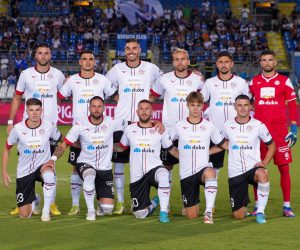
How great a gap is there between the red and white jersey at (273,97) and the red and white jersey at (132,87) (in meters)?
1.45

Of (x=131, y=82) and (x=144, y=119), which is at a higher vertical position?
(x=131, y=82)

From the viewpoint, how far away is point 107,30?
34531 millimetres

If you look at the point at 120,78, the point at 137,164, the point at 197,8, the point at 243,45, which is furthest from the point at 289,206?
the point at 197,8

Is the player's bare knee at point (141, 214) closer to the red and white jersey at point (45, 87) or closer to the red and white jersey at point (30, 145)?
the red and white jersey at point (30, 145)

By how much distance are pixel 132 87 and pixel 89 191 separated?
5.44 feet

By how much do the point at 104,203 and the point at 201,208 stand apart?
137 cm

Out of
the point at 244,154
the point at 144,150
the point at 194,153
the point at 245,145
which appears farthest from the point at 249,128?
the point at 144,150

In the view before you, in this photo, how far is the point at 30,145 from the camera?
11055mm

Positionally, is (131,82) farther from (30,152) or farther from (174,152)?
(30,152)

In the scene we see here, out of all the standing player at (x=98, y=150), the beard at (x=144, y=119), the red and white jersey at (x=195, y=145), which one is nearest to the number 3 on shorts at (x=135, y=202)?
the standing player at (x=98, y=150)

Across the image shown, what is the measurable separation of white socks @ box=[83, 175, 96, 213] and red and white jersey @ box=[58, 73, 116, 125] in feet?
3.25

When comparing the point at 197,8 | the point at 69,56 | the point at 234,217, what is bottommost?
the point at 234,217

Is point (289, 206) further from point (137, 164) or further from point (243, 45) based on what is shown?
point (243, 45)

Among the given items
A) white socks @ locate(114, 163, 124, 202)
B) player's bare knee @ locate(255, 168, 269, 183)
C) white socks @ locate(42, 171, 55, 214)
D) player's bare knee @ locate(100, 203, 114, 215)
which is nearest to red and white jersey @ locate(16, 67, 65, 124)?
white socks @ locate(114, 163, 124, 202)
